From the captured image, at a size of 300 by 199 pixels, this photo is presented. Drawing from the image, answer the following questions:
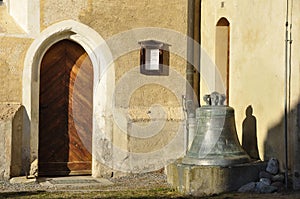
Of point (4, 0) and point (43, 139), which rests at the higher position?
point (4, 0)

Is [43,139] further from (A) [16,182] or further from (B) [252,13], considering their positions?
(B) [252,13]

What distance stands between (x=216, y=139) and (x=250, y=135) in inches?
44.9

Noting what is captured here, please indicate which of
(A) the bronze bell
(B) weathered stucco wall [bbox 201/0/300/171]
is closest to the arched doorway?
(B) weathered stucco wall [bbox 201/0/300/171]

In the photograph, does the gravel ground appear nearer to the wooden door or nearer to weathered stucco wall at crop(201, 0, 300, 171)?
the wooden door

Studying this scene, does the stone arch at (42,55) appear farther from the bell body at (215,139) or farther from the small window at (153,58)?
the bell body at (215,139)

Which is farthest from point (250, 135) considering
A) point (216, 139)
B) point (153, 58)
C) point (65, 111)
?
point (65, 111)

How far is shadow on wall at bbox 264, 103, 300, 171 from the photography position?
347 inches

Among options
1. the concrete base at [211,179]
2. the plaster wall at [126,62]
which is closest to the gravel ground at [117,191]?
the concrete base at [211,179]

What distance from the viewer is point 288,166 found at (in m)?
9.04

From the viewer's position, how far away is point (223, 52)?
1123 cm

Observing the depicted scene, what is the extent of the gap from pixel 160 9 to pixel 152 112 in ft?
6.10

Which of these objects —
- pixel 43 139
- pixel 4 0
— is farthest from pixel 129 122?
pixel 4 0

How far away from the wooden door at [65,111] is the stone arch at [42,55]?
0.62ft

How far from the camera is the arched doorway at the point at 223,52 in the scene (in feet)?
36.5
